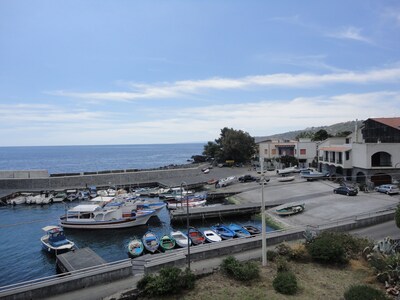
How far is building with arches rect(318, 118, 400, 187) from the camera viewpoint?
46500 millimetres

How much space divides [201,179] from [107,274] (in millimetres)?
54956

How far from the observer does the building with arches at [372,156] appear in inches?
Answer: 1831

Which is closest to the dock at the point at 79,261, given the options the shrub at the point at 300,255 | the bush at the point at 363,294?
the shrub at the point at 300,255

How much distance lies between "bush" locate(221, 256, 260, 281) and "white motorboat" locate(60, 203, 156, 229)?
24.5 meters

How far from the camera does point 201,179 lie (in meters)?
71.8

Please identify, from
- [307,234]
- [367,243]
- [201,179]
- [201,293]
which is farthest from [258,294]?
[201,179]

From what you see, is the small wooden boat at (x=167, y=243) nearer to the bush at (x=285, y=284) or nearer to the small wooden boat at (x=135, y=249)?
the small wooden boat at (x=135, y=249)

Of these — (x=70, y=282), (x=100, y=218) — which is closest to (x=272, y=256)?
(x=70, y=282)

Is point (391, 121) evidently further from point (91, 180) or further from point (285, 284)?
point (91, 180)

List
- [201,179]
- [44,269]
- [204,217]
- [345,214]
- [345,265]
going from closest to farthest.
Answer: [345,265] → [44,269] → [345,214] → [204,217] → [201,179]

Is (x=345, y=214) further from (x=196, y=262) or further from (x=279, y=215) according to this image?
(x=196, y=262)

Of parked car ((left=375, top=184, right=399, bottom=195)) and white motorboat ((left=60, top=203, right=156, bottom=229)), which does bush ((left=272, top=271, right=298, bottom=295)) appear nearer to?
white motorboat ((left=60, top=203, right=156, bottom=229))

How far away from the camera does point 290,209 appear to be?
3844cm

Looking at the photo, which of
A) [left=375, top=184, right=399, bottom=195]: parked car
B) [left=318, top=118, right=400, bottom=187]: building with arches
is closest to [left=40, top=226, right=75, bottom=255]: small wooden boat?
[left=375, top=184, right=399, bottom=195]: parked car
